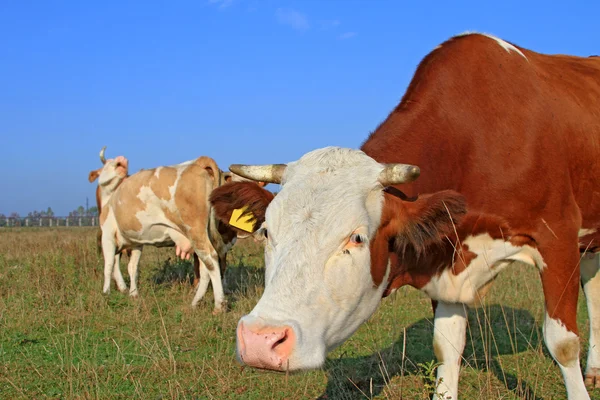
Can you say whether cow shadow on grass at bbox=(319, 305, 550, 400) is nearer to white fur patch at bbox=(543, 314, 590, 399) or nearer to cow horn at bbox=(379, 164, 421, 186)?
white fur patch at bbox=(543, 314, 590, 399)

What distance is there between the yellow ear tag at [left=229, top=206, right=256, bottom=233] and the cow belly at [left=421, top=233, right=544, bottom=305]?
4.27 feet

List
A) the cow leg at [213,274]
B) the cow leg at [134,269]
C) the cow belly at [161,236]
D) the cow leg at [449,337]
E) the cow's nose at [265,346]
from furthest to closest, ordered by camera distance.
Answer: the cow leg at [134,269]
the cow belly at [161,236]
the cow leg at [213,274]
the cow leg at [449,337]
the cow's nose at [265,346]

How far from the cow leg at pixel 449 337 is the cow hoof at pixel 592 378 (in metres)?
1.60

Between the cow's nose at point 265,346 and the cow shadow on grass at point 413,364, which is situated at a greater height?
the cow's nose at point 265,346

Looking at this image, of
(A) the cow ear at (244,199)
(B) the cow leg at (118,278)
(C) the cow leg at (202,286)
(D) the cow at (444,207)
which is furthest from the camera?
(B) the cow leg at (118,278)

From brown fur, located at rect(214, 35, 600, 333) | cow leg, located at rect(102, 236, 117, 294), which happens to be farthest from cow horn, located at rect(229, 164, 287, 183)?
cow leg, located at rect(102, 236, 117, 294)

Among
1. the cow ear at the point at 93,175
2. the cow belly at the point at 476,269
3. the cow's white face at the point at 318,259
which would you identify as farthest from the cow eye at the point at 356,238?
the cow ear at the point at 93,175

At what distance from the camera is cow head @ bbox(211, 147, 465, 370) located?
115 inches

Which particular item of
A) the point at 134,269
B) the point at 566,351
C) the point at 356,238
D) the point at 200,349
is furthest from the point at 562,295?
the point at 134,269

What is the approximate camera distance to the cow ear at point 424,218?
361cm

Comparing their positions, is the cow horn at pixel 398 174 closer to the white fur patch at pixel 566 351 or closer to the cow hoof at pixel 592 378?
the white fur patch at pixel 566 351

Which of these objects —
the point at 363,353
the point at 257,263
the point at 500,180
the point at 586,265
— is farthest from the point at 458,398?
the point at 257,263

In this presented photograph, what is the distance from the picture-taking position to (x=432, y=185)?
Answer: 4191mm

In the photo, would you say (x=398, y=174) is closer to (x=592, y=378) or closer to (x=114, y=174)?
(x=592, y=378)
